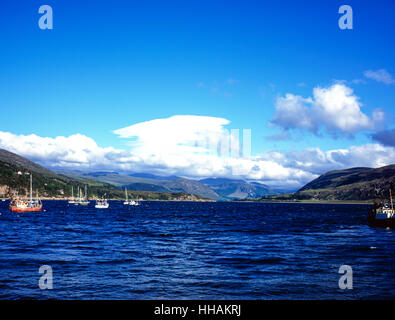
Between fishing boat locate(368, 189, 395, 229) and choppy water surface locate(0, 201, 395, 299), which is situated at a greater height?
choppy water surface locate(0, 201, 395, 299)

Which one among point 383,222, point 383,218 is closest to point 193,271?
point 383,222

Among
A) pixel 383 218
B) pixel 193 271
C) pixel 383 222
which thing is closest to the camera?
pixel 193 271

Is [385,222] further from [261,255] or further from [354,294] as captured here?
[354,294]

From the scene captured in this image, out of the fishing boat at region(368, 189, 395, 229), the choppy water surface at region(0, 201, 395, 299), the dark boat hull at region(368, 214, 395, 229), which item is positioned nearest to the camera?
the choppy water surface at region(0, 201, 395, 299)

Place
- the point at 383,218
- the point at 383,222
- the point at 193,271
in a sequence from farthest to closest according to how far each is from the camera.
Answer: the point at 383,218 → the point at 383,222 → the point at 193,271

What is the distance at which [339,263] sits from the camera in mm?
44781

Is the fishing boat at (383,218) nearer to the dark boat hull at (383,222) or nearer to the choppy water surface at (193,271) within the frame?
the dark boat hull at (383,222)

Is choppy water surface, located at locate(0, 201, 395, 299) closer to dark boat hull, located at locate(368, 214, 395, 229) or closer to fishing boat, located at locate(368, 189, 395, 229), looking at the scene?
dark boat hull, located at locate(368, 214, 395, 229)

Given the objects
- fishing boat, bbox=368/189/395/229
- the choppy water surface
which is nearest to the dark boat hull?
fishing boat, bbox=368/189/395/229

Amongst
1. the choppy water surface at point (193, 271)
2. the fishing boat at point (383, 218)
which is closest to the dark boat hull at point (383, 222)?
the fishing boat at point (383, 218)

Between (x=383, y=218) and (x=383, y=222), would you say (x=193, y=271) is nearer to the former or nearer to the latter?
(x=383, y=222)
